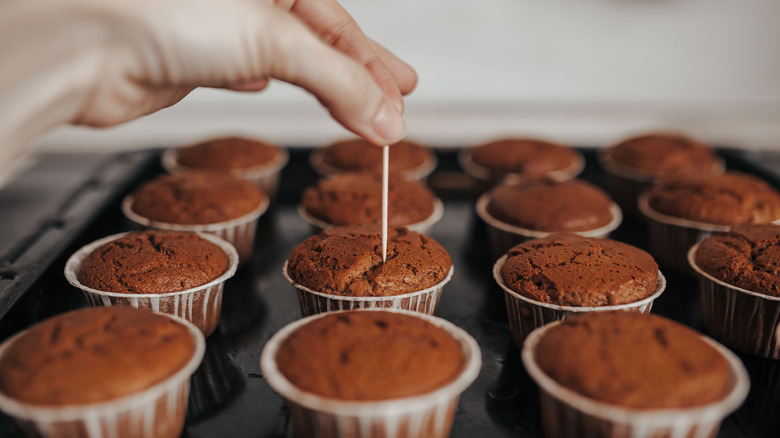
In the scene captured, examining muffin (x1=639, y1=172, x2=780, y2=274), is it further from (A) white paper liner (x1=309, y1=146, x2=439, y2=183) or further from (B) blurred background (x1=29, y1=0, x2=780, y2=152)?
(B) blurred background (x1=29, y1=0, x2=780, y2=152)

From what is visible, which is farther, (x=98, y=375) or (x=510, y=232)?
(x=510, y=232)

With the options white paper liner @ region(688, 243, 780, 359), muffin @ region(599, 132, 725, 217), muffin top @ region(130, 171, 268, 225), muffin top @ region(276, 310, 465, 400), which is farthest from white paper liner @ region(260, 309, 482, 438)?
muffin @ region(599, 132, 725, 217)

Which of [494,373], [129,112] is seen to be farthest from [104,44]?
[494,373]

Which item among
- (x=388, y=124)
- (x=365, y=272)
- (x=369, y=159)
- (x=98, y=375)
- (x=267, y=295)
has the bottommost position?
(x=267, y=295)

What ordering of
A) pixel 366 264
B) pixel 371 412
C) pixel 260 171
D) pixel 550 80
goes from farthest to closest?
pixel 550 80, pixel 260 171, pixel 366 264, pixel 371 412

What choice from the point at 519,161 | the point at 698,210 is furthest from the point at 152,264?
the point at 698,210

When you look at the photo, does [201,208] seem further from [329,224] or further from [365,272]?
[365,272]

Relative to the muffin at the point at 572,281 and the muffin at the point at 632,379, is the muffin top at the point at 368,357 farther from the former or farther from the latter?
the muffin at the point at 572,281
